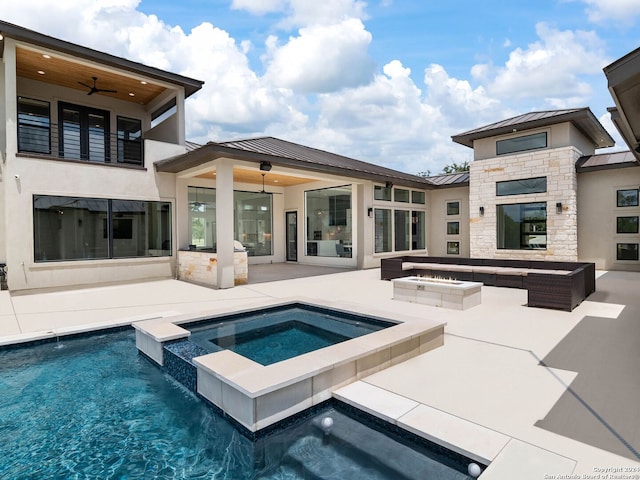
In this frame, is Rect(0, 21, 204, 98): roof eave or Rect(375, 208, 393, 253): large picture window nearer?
Rect(0, 21, 204, 98): roof eave

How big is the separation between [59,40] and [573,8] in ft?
42.5

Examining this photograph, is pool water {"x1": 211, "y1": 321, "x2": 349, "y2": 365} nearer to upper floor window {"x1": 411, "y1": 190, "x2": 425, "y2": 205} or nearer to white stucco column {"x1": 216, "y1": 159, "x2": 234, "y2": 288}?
white stucco column {"x1": 216, "y1": 159, "x2": 234, "y2": 288}

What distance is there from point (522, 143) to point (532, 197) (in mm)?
2077

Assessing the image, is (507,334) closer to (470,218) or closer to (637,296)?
(637,296)

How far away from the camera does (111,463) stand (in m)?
→ 2.76

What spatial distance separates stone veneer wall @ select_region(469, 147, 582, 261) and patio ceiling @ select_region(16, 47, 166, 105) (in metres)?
12.2

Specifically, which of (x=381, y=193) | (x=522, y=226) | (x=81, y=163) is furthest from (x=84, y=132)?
(x=522, y=226)

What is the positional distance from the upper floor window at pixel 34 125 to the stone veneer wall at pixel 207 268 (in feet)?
17.4

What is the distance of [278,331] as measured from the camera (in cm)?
598

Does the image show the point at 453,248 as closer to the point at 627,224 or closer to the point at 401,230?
the point at 401,230

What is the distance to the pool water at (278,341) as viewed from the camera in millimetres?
4875

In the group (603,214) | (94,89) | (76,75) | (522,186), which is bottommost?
(603,214)

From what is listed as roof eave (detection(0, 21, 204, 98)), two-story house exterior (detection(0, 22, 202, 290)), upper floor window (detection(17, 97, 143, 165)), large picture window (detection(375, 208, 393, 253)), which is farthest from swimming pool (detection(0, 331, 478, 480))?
large picture window (detection(375, 208, 393, 253))

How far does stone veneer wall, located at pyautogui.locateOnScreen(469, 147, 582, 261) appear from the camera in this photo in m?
12.5
